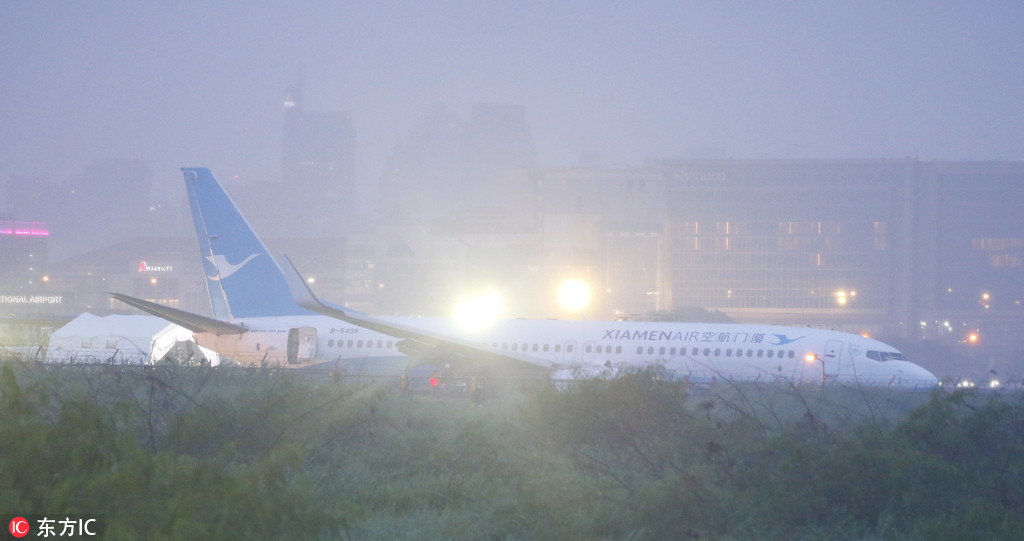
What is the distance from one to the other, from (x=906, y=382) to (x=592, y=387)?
46.1ft

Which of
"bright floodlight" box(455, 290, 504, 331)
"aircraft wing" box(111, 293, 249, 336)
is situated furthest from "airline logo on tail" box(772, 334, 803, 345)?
"bright floodlight" box(455, 290, 504, 331)

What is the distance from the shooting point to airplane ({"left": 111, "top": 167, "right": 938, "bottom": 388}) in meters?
24.7

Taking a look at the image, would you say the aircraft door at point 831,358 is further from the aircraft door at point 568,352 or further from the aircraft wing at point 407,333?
the aircraft wing at point 407,333

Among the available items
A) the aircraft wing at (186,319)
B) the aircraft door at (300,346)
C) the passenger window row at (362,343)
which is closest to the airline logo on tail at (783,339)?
the passenger window row at (362,343)

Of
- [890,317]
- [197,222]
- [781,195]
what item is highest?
[781,195]

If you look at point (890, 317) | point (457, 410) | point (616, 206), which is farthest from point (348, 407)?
point (890, 317)

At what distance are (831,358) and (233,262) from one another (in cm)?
2070

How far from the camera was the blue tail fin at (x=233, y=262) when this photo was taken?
100ft

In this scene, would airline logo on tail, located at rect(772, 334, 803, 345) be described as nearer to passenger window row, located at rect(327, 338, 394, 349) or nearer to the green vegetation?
the green vegetation

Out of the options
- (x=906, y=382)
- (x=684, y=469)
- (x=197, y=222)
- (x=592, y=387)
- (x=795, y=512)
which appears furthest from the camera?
(x=197, y=222)

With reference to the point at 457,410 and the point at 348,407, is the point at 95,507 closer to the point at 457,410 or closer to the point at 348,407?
the point at 348,407

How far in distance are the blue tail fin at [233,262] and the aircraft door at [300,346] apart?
45.1 inches

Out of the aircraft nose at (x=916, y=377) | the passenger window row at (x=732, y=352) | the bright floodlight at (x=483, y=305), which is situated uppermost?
the passenger window row at (x=732, y=352)

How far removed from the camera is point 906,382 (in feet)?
80.7
